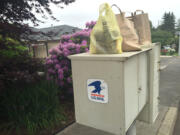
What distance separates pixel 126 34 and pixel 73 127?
196 cm

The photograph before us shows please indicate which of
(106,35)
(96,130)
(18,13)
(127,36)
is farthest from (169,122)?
(18,13)

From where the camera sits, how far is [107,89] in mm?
1251

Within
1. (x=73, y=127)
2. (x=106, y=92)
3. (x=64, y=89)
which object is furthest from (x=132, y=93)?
(x=64, y=89)

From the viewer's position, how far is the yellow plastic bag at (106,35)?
4.42 ft

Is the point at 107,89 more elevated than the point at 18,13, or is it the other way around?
the point at 18,13

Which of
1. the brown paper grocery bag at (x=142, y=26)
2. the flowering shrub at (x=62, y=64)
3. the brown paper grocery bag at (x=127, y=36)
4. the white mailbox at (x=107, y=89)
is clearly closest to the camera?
the white mailbox at (x=107, y=89)

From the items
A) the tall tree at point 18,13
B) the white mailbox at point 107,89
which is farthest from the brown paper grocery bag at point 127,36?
the tall tree at point 18,13

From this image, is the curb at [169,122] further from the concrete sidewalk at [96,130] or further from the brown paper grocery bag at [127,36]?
the brown paper grocery bag at [127,36]

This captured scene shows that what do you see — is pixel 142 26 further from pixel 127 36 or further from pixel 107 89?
pixel 107 89

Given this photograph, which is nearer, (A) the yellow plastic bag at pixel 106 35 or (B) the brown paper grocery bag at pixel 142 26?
(A) the yellow plastic bag at pixel 106 35

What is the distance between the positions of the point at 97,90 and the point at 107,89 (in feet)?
0.31

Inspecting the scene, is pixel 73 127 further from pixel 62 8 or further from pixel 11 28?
pixel 62 8

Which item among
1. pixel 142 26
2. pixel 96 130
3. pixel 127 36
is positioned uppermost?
pixel 142 26

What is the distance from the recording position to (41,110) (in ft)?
8.32
